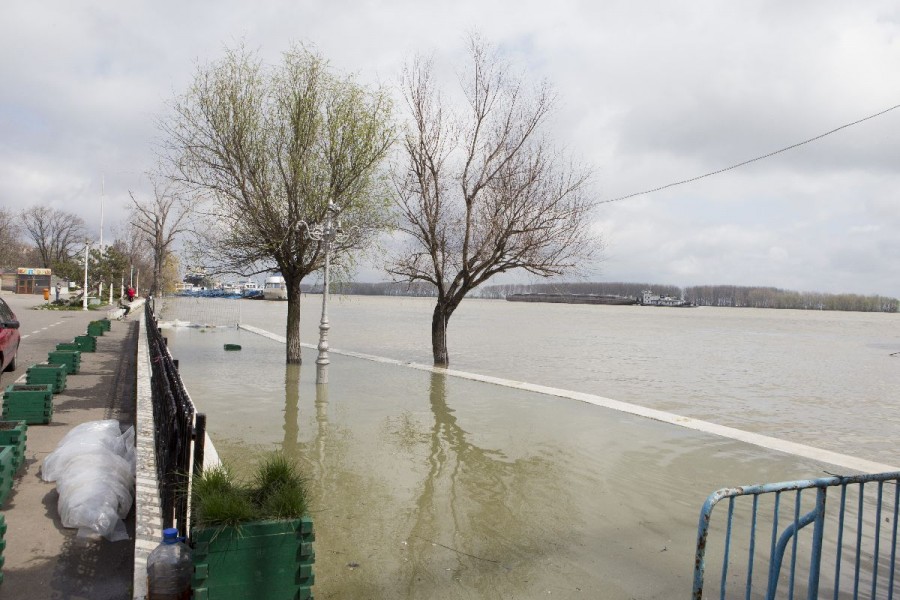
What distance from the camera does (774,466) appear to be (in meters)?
9.86

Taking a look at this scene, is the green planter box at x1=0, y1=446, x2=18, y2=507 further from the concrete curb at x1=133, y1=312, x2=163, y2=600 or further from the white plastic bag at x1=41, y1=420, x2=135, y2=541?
the concrete curb at x1=133, y1=312, x2=163, y2=600

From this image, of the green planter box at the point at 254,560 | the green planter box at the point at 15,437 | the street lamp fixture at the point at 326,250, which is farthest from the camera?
the street lamp fixture at the point at 326,250

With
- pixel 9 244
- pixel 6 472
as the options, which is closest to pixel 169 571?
pixel 6 472

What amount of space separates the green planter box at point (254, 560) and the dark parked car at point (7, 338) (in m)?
10.9

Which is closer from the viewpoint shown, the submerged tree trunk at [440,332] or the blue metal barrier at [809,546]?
the blue metal barrier at [809,546]

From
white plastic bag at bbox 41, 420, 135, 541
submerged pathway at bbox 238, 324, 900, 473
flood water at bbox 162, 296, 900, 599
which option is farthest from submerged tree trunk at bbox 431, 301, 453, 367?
white plastic bag at bbox 41, 420, 135, 541

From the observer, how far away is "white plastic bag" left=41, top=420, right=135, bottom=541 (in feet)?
17.3

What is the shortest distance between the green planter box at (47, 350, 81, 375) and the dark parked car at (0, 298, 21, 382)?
0.73 metres

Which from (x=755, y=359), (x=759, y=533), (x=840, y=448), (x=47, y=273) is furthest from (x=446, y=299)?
→ (x=47, y=273)

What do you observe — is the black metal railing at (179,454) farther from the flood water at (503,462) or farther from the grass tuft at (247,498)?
the flood water at (503,462)

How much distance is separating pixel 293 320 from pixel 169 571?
53.4 ft

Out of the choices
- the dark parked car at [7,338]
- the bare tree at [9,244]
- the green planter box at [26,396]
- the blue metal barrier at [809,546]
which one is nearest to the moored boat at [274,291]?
the bare tree at [9,244]

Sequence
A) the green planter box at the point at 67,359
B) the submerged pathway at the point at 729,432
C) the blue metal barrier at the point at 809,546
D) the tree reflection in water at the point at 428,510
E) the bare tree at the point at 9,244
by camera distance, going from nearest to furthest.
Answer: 1. the blue metal barrier at the point at 809,546
2. the tree reflection in water at the point at 428,510
3. the submerged pathway at the point at 729,432
4. the green planter box at the point at 67,359
5. the bare tree at the point at 9,244

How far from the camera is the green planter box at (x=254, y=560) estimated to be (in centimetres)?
373
